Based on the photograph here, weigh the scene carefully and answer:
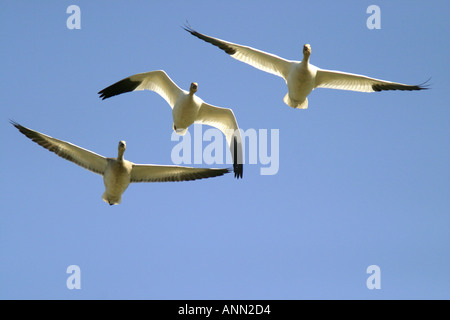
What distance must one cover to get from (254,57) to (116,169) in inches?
161

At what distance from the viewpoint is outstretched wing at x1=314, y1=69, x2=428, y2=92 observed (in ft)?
48.5

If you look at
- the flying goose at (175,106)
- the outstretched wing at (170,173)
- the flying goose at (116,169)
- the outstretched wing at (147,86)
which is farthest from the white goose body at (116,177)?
the outstretched wing at (147,86)

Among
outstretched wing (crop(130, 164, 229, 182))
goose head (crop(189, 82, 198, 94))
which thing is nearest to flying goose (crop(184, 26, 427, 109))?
goose head (crop(189, 82, 198, 94))

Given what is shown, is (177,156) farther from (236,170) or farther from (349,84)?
(349,84)

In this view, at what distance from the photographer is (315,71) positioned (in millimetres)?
14344

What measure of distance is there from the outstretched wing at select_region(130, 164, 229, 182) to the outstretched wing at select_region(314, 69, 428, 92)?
3.11 meters

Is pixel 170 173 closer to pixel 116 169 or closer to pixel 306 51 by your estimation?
pixel 116 169

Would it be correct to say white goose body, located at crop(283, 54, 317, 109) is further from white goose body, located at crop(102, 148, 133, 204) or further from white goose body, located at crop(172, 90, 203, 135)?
white goose body, located at crop(102, 148, 133, 204)

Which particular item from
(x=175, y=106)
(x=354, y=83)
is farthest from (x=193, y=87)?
(x=354, y=83)

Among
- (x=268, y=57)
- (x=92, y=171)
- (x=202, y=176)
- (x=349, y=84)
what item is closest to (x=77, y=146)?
(x=92, y=171)

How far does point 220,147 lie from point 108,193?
3.38m

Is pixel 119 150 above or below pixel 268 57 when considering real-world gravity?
below

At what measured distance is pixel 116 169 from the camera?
1334 cm

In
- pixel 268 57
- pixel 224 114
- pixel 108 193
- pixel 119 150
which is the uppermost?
pixel 268 57
